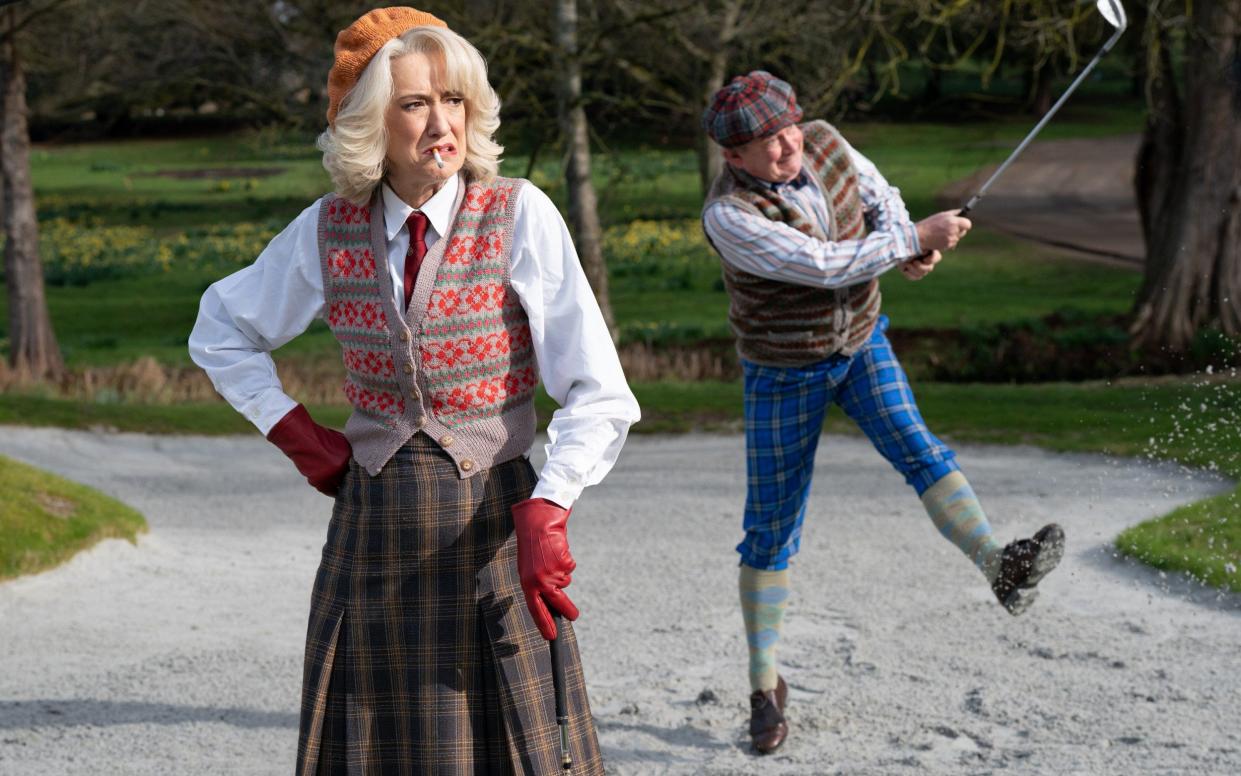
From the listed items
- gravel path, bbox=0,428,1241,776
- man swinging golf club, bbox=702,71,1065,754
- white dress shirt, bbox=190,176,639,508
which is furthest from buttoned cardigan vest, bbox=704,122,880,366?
white dress shirt, bbox=190,176,639,508

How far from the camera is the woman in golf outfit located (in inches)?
104

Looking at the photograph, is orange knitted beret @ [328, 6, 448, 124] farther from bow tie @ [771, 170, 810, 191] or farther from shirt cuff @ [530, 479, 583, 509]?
bow tie @ [771, 170, 810, 191]

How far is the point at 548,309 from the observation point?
266 cm

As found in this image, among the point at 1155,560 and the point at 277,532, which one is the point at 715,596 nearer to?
the point at 1155,560

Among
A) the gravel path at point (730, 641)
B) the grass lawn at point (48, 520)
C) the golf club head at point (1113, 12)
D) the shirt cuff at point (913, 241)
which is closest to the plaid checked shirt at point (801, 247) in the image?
the shirt cuff at point (913, 241)

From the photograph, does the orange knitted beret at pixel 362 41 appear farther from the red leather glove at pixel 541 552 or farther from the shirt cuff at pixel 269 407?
the red leather glove at pixel 541 552

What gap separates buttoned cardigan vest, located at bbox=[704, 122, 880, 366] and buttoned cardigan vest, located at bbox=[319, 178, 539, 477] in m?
1.49

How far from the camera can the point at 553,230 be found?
267 cm

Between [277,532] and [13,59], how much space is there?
773cm

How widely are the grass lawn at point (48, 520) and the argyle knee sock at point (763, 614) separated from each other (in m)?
3.54

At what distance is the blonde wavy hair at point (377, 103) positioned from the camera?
8.68 feet

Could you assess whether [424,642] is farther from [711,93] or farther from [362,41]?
→ [711,93]

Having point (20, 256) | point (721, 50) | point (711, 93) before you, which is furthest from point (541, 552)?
point (721, 50)

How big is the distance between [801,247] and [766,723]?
1335 millimetres
